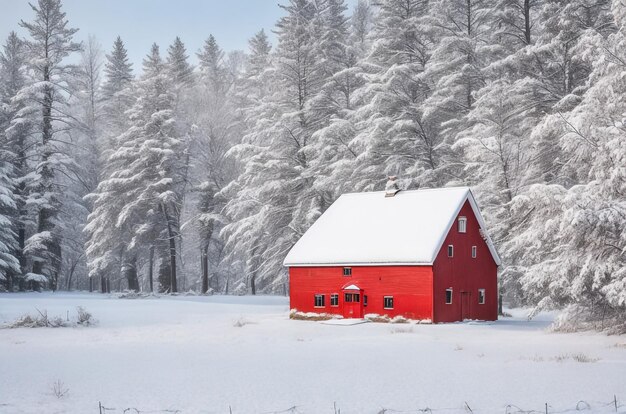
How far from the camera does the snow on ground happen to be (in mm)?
12430

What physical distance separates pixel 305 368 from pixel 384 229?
18.4 meters

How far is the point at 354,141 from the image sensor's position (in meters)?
38.5

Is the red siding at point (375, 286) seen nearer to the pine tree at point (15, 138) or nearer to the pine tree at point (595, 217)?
the pine tree at point (595, 217)

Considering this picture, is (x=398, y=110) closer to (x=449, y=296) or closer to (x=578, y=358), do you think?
(x=449, y=296)

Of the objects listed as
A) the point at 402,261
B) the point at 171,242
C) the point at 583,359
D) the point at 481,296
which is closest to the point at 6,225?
the point at 171,242

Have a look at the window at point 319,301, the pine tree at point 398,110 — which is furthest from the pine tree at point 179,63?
the window at point 319,301

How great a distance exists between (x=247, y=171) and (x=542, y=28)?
20.9 m

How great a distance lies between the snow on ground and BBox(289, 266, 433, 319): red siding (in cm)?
293

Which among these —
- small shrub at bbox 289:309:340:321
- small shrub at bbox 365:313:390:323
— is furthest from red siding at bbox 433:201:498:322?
small shrub at bbox 289:309:340:321

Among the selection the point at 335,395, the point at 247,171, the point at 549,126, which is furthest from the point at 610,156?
the point at 247,171

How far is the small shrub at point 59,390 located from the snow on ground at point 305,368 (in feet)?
0.65

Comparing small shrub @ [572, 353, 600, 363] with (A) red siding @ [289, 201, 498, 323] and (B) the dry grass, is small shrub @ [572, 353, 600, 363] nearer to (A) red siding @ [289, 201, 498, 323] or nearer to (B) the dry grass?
(A) red siding @ [289, 201, 498, 323]

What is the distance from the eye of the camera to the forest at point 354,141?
76.8 feet

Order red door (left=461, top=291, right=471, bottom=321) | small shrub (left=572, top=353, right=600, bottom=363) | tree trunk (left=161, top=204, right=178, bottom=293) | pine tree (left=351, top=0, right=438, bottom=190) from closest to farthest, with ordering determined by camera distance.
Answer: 1. small shrub (left=572, top=353, right=600, bottom=363)
2. red door (left=461, top=291, right=471, bottom=321)
3. pine tree (left=351, top=0, right=438, bottom=190)
4. tree trunk (left=161, top=204, right=178, bottom=293)
